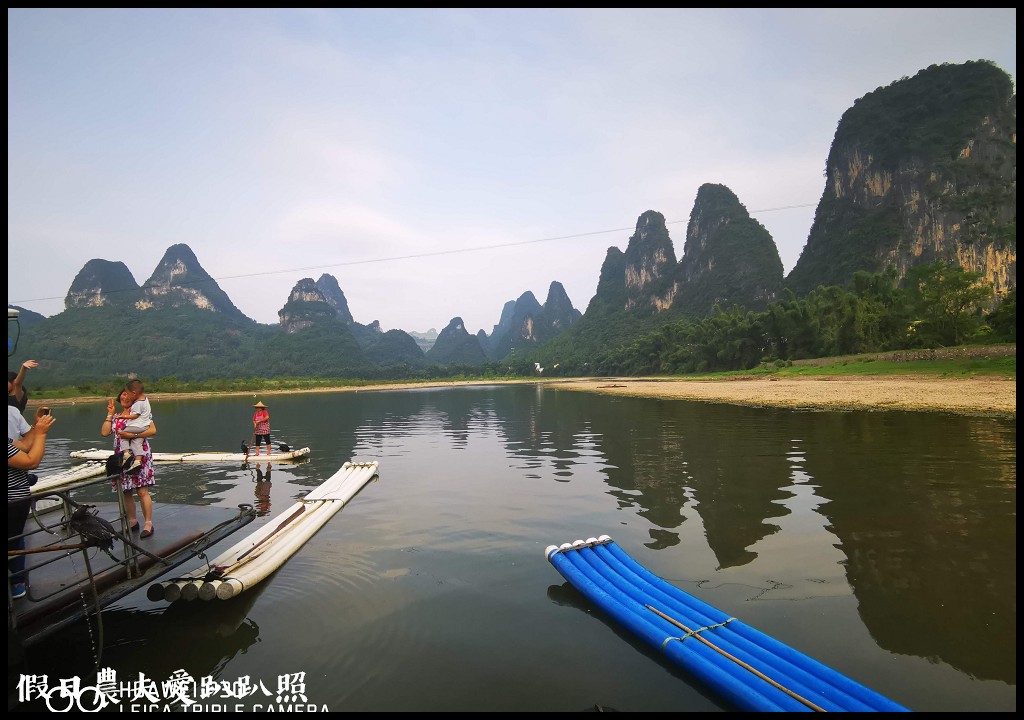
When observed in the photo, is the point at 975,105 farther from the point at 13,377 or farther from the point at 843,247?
the point at 13,377

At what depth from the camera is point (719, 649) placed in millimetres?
4121

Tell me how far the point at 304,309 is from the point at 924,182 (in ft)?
578

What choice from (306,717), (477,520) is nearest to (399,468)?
(477,520)

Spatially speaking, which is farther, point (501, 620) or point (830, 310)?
point (830, 310)

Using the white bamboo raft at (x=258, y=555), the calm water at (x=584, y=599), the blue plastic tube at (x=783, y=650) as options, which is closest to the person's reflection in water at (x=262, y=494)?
the calm water at (x=584, y=599)

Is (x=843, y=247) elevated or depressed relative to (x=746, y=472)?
elevated

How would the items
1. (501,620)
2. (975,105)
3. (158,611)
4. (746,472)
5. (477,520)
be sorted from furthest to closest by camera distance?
(975,105) → (746,472) → (477,520) → (158,611) → (501,620)

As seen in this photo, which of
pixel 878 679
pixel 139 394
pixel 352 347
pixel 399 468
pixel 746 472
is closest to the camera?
pixel 878 679

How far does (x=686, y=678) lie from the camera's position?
412cm

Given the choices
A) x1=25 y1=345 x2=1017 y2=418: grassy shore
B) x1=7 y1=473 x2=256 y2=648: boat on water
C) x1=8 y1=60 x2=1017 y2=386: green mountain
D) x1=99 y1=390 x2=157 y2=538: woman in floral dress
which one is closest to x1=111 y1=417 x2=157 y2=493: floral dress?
x1=99 y1=390 x2=157 y2=538: woman in floral dress

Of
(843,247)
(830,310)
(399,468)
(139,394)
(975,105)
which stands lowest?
(399,468)

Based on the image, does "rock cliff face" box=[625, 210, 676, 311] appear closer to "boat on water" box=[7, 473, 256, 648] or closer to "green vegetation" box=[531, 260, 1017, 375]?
"green vegetation" box=[531, 260, 1017, 375]

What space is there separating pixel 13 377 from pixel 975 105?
131 m

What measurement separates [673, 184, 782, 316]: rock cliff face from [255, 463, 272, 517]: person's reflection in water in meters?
129
